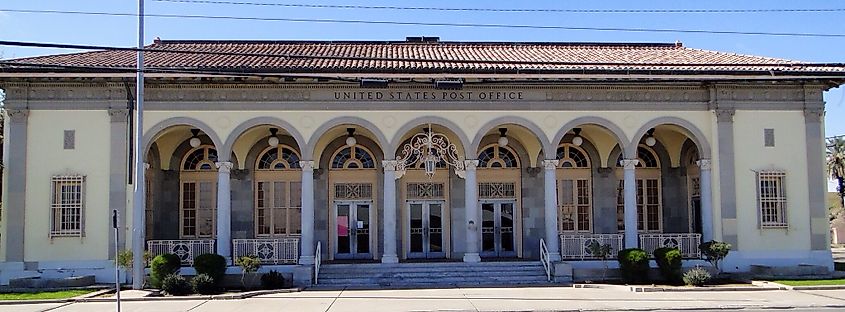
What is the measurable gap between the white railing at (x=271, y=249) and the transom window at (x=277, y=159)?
3543mm

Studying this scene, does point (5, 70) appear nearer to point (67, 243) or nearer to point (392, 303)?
point (67, 243)

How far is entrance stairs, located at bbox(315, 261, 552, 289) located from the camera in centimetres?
2155

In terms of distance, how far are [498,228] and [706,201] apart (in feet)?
21.1

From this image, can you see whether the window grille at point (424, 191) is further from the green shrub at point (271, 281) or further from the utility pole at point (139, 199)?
the utility pole at point (139, 199)

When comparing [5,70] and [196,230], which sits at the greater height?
[5,70]

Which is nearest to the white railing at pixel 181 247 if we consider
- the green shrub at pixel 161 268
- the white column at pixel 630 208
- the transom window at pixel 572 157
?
the green shrub at pixel 161 268

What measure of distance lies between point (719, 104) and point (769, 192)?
2.92 m

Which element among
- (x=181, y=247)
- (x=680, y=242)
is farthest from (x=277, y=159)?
(x=680, y=242)

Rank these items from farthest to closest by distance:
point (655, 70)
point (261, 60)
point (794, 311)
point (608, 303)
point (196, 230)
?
point (196, 230), point (261, 60), point (655, 70), point (608, 303), point (794, 311)

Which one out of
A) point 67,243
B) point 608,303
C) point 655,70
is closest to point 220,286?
point 67,243

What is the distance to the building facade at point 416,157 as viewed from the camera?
72.5 feet

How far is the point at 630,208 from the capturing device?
2323 centimetres

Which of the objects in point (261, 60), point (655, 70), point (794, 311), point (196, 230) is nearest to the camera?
point (794, 311)

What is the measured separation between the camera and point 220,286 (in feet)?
68.2
